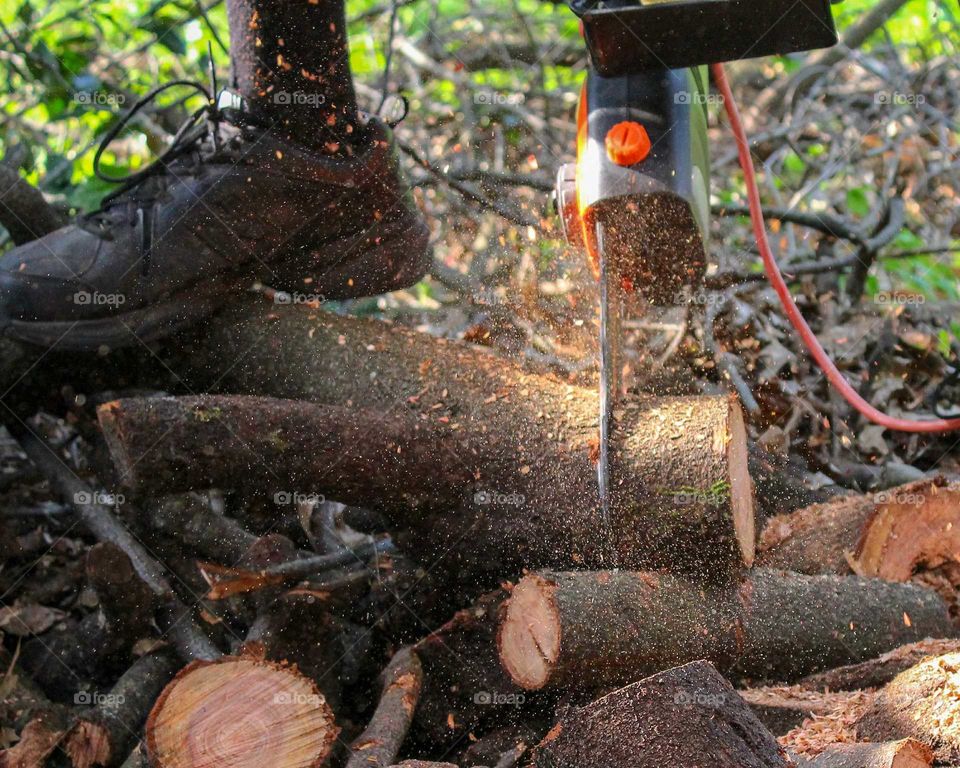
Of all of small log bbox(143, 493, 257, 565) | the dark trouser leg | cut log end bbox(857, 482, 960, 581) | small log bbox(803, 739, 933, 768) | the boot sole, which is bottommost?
cut log end bbox(857, 482, 960, 581)

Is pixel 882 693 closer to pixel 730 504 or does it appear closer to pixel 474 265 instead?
pixel 730 504

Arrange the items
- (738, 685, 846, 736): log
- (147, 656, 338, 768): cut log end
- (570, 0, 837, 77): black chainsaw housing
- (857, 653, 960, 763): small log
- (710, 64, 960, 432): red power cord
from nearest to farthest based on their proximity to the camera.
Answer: (857, 653, 960, 763): small log, (147, 656, 338, 768): cut log end, (738, 685, 846, 736): log, (570, 0, 837, 77): black chainsaw housing, (710, 64, 960, 432): red power cord

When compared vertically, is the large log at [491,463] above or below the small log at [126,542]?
above

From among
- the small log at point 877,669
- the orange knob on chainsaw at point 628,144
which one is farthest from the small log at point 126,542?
the orange knob on chainsaw at point 628,144

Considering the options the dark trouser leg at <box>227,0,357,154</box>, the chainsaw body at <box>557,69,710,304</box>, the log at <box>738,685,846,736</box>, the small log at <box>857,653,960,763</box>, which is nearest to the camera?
the small log at <box>857,653,960,763</box>

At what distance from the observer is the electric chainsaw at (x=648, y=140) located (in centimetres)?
210

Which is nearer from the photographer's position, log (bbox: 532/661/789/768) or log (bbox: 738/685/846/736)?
log (bbox: 532/661/789/768)

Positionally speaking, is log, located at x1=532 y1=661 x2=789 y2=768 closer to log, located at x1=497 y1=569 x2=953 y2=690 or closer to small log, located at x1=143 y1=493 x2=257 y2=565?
log, located at x1=497 y1=569 x2=953 y2=690

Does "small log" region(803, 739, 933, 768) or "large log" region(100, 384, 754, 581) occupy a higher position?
"large log" region(100, 384, 754, 581)

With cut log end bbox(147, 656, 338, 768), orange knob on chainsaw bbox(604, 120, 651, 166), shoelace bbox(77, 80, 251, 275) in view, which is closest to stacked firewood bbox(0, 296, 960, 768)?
cut log end bbox(147, 656, 338, 768)

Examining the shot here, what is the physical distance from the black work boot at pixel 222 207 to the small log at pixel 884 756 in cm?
168

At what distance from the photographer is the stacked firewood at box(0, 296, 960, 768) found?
1.73 m

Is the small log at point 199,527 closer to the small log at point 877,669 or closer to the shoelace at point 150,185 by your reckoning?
the shoelace at point 150,185

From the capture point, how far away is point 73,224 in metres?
2.59
